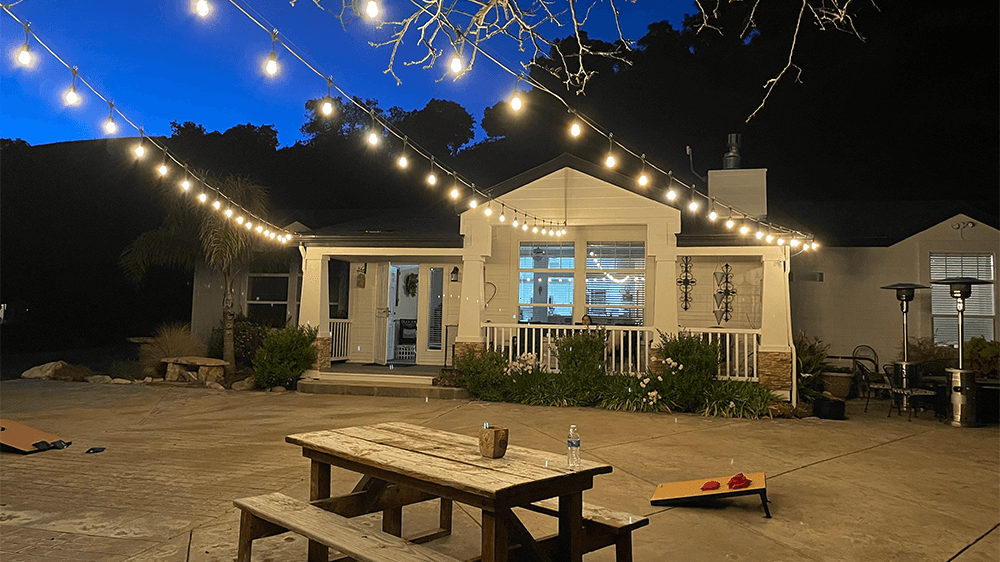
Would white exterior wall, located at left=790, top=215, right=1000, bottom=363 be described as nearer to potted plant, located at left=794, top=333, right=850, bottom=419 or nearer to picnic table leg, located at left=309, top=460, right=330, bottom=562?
potted plant, located at left=794, top=333, right=850, bottom=419

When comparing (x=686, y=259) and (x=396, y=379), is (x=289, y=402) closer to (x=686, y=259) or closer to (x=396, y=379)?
(x=396, y=379)

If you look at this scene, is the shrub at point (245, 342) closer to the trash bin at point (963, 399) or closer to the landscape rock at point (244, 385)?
the landscape rock at point (244, 385)

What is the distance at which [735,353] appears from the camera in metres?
10.1

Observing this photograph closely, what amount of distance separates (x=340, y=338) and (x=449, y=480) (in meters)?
11.1

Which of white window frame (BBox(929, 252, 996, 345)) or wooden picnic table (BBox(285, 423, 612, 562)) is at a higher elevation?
white window frame (BBox(929, 252, 996, 345))

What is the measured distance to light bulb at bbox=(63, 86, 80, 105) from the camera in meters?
5.62

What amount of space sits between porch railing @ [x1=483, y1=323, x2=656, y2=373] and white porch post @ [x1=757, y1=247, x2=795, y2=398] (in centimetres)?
174

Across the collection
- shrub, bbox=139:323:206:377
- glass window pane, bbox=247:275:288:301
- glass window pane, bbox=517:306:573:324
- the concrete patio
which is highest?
glass window pane, bbox=247:275:288:301

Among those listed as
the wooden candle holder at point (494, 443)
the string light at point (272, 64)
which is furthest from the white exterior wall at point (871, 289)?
the string light at point (272, 64)

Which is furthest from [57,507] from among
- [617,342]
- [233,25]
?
[617,342]

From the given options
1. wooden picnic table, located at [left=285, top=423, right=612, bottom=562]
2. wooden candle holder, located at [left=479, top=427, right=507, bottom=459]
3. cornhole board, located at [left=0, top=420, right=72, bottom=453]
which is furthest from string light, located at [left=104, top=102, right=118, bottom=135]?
wooden candle holder, located at [left=479, top=427, right=507, bottom=459]

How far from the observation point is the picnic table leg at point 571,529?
11.1ft

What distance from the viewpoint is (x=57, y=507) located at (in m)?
4.79

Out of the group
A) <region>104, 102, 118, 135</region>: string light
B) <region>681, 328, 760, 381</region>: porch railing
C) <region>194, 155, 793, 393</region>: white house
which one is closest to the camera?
<region>104, 102, 118, 135</region>: string light
